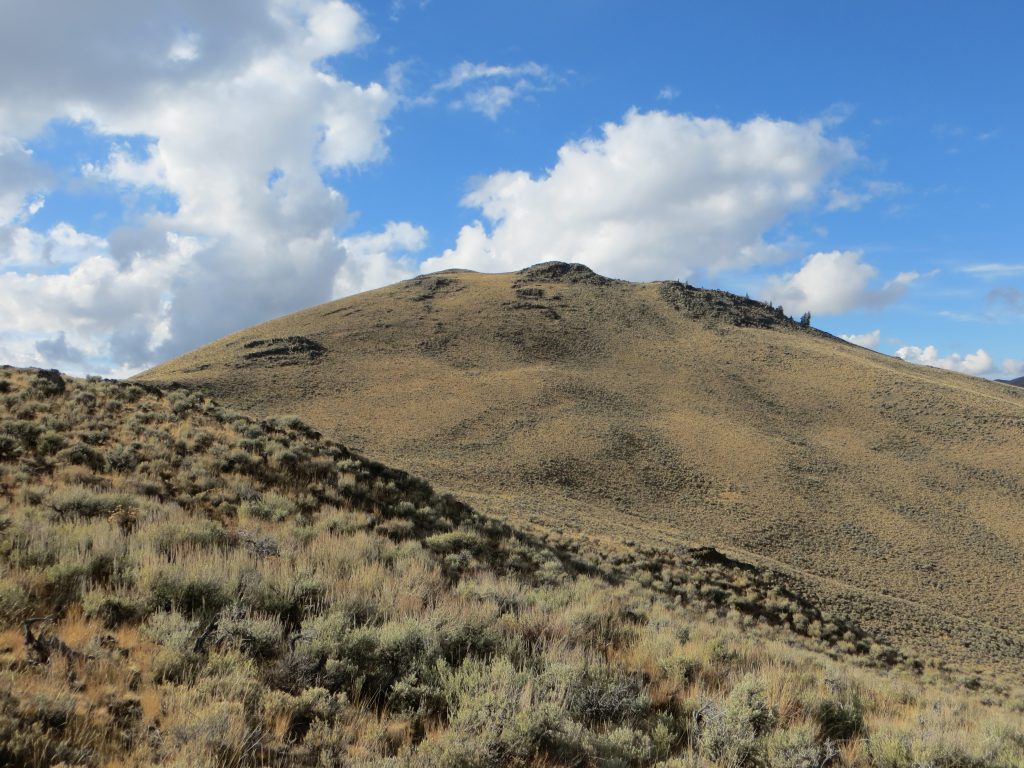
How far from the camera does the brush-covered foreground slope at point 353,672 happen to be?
352cm

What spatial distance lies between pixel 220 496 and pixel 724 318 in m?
97.9

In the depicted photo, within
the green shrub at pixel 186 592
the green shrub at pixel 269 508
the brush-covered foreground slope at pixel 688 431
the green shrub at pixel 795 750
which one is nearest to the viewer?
the green shrub at pixel 795 750

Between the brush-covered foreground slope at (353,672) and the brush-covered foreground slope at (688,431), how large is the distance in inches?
624

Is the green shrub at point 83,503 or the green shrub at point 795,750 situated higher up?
the green shrub at point 83,503

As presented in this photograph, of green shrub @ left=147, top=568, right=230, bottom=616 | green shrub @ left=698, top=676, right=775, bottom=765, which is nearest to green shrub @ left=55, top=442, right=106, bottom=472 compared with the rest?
green shrub @ left=147, top=568, right=230, bottom=616

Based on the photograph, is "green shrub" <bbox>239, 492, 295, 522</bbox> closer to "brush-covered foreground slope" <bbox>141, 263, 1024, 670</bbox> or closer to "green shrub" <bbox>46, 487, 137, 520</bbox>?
"green shrub" <bbox>46, 487, 137, 520</bbox>

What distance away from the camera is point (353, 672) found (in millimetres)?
4375

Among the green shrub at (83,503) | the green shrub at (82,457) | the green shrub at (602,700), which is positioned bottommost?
the green shrub at (602,700)

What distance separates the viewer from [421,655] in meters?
4.73

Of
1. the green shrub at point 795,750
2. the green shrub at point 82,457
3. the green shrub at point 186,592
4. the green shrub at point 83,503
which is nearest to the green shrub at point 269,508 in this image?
the green shrub at point 83,503

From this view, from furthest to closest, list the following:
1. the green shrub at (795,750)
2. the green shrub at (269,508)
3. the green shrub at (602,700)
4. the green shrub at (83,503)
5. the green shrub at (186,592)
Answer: the green shrub at (269,508)
the green shrub at (83,503)
the green shrub at (186,592)
the green shrub at (602,700)
the green shrub at (795,750)

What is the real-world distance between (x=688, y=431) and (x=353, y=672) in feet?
178

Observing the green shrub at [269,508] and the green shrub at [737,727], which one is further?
the green shrub at [269,508]

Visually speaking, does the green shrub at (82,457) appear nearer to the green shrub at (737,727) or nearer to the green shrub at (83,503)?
the green shrub at (83,503)
